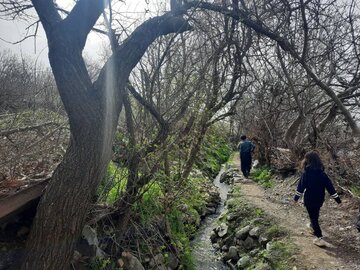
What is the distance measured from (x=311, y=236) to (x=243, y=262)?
155 cm

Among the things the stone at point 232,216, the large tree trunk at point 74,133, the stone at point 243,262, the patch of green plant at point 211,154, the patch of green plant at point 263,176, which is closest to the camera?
the large tree trunk at point 74,133

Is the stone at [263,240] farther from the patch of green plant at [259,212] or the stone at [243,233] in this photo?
the patch of green plant at [259,212]

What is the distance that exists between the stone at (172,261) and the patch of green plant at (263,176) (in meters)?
6.51

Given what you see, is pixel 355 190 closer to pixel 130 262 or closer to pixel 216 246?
pixel 216 246

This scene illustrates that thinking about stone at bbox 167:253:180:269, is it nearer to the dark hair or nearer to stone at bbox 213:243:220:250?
stone at bbox 213:243:220:250

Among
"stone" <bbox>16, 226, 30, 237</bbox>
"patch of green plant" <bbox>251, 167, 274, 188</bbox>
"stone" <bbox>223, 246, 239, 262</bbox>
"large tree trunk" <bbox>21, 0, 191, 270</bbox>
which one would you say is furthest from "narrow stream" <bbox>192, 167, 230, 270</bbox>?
"large tree trunk" <bbox>21, 0, 191, 270</bbox>

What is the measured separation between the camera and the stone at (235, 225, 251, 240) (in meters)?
7.88

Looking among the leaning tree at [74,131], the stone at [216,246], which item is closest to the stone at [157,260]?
the leaning tree at [74,131]

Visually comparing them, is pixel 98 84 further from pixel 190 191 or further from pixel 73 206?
pixel 190 191

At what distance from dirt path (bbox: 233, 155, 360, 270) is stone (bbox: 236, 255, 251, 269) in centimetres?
107

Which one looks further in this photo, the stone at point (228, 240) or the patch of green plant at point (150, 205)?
the stone at point (228, 240)

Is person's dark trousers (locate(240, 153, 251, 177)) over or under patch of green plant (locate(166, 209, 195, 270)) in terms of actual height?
over

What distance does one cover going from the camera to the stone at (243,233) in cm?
788

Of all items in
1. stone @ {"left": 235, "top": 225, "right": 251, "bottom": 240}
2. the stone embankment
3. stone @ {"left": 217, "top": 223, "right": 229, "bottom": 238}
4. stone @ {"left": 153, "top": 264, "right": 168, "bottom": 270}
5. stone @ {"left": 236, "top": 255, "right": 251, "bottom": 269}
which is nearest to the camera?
stone @ {"left": 153, "top": 264, "right": 168, "bottom": 270}
